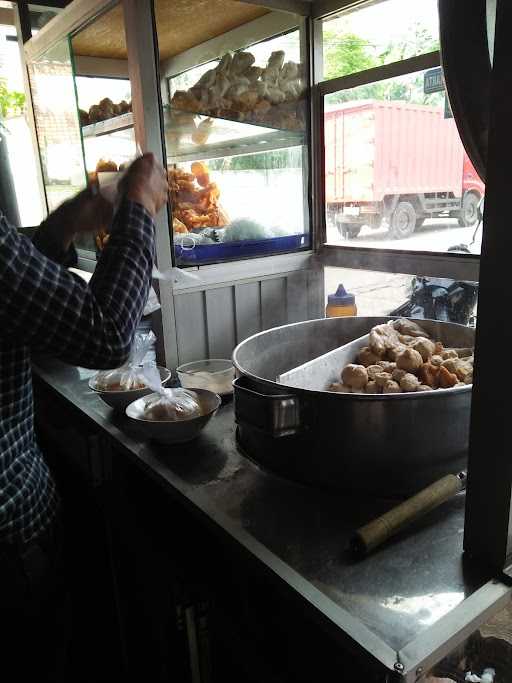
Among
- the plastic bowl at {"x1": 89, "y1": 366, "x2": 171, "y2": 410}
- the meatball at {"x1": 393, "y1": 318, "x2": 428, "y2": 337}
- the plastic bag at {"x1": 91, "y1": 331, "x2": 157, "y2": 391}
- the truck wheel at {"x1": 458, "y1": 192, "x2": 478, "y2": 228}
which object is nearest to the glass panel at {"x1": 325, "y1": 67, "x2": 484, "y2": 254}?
the truck wheel at {"x1": 458, "y1": 192, "x2": 478, "y2": 228}

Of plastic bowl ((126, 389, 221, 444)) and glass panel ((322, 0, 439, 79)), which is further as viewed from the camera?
glass panel ((322, 0, 439, 79))

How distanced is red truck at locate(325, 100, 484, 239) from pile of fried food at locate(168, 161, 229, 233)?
1.31ft

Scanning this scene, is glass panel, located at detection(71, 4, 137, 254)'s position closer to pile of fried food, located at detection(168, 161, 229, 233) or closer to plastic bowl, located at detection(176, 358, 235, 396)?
pile of fried food, located at detection(168, 161, 229, 233)

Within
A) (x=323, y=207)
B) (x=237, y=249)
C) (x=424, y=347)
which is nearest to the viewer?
(x=424, y=347)

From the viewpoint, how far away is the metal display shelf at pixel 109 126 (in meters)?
1.65

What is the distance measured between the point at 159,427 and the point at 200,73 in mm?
1182

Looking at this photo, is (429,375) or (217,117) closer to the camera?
(429,375)

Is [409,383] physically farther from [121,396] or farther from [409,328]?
[121,396]

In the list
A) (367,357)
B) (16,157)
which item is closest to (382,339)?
(367,357)

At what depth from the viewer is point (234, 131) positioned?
5.93ft

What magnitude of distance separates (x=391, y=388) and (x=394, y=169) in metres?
0.86

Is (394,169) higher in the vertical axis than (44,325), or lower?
higher

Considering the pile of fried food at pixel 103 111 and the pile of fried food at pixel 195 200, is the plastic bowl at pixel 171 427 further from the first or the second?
the pile of fried food at pixel 103 111

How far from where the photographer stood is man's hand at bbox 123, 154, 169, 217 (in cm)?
98
